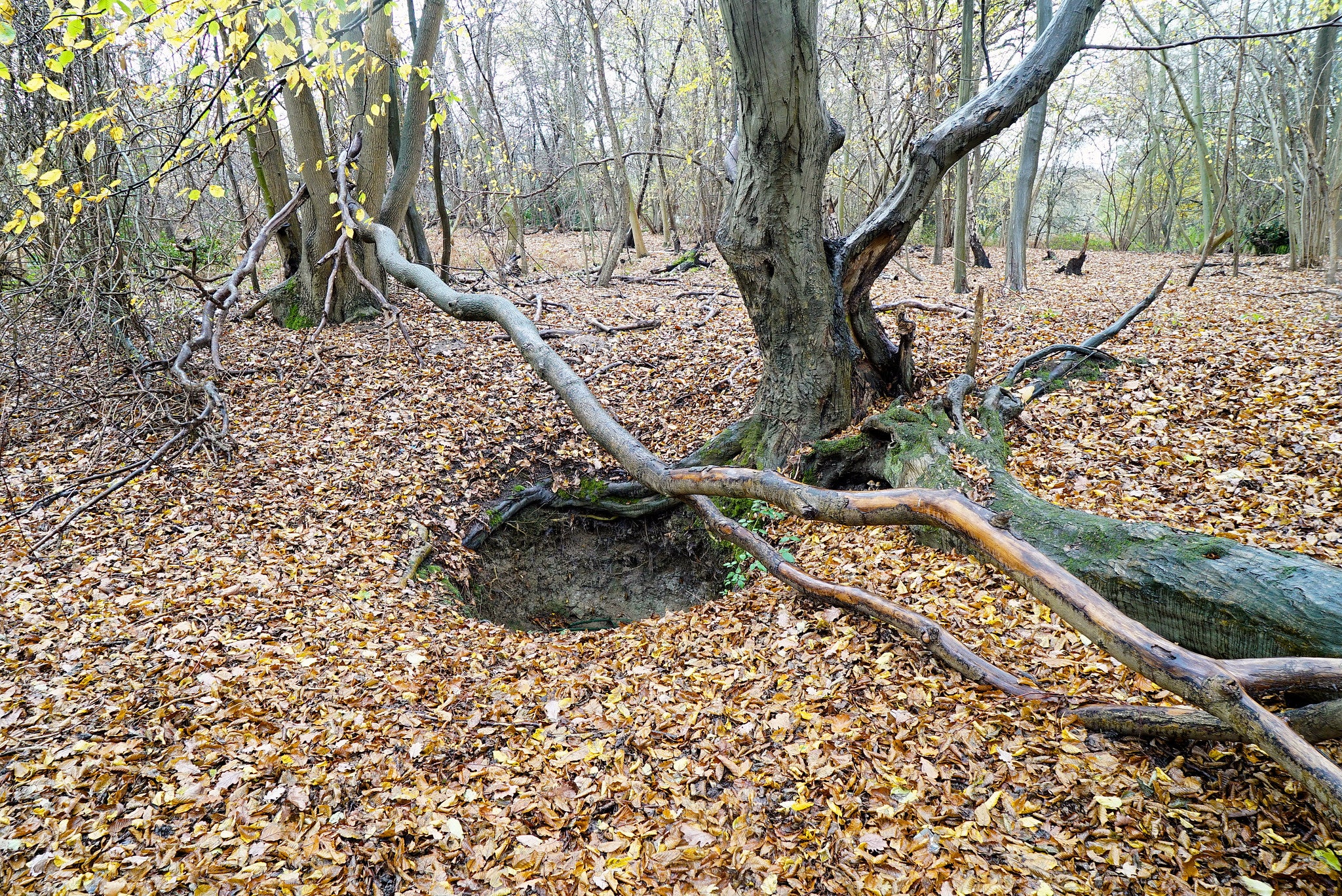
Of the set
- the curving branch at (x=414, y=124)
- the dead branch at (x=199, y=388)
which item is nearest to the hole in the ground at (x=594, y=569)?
the dead branch at (x=199, y=388)

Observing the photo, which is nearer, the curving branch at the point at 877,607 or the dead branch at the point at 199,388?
the curving branch at the point at 877,607

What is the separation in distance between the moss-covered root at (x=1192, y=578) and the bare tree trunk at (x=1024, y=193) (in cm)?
743

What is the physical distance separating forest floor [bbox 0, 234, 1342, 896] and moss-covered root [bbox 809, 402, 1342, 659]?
1.11ft

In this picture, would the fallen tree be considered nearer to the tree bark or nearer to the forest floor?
the tree bark

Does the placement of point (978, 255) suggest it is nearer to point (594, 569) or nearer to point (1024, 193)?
point (1024, 193)

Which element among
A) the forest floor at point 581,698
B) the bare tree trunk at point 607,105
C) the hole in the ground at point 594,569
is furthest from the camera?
the bare tree trunk at point 607,105

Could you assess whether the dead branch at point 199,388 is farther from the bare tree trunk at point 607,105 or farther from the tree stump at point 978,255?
the tree stump at point 978,255

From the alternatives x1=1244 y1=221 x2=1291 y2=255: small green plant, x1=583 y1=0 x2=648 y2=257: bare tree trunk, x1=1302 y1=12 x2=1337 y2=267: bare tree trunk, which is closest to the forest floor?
x1=1302 y1=12 x2=1337 y2=267: bare tree trunk

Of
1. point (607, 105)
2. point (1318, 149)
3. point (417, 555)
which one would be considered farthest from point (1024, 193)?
point (417, 555)

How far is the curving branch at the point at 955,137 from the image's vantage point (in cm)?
482

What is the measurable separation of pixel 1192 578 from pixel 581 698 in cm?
303

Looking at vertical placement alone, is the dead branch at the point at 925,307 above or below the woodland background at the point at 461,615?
above

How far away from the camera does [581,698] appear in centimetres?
377

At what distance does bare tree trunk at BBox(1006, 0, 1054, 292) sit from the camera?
10032mm
